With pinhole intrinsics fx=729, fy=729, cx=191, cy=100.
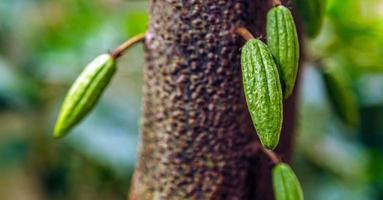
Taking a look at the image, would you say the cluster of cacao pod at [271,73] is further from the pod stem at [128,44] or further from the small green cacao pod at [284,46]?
the pod stem at [128,44]

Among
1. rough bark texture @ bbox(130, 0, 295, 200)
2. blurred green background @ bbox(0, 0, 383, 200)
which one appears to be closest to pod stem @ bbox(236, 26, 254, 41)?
rough bark texture @ bbox(130, 0, 295, 200)

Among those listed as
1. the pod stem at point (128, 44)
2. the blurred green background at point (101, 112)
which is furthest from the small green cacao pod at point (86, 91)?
the blurred green background at point (101, 112)

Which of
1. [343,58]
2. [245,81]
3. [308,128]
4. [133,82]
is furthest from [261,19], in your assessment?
[133,82]

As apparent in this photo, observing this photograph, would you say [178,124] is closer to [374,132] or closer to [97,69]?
[97,69]

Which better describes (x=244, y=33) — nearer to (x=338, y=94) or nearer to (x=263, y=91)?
(x=263, y=91)

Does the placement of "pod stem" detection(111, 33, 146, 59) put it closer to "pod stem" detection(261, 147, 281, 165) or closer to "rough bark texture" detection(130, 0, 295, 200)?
"rough bark texture" detection(130, 0, 295, 200)

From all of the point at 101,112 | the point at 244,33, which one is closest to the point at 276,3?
the point at 244,33
